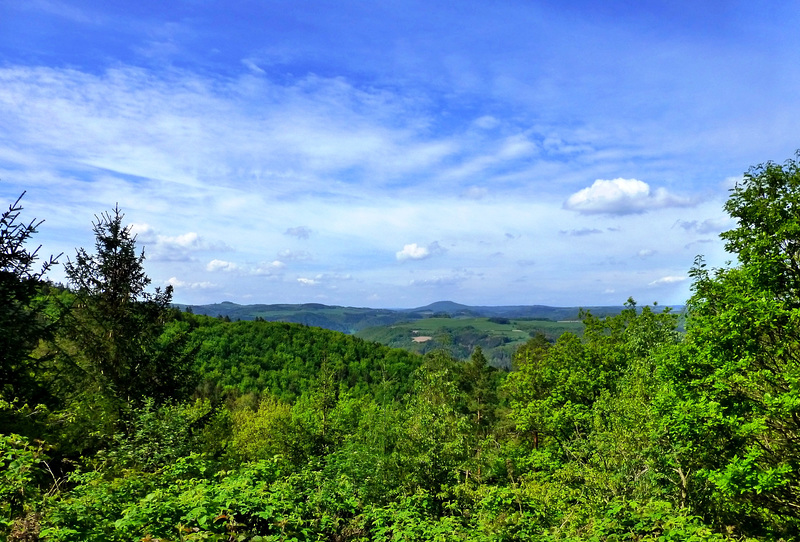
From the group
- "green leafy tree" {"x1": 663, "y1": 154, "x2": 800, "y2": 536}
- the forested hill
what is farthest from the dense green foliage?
the forested hill

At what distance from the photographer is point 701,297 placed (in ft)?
52.3

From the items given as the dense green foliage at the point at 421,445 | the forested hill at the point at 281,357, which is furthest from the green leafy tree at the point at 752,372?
the forested hill at the point at 281,357

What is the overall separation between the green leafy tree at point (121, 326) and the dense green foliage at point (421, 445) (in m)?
0.07

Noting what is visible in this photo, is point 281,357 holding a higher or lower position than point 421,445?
lower

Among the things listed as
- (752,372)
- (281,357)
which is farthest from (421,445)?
(281,357)

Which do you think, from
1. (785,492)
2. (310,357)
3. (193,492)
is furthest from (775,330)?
(310,357)

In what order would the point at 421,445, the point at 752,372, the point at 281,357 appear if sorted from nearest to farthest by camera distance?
1. the point at 752,372
2. the point at 421,445
3. the point at 281,357

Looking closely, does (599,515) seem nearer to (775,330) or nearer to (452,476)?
(452,476)

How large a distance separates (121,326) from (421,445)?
13842mm

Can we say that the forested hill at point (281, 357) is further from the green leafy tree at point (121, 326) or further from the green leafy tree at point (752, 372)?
the green leafy tree at point (752, 372)

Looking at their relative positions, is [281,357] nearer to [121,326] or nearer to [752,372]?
[121,326]

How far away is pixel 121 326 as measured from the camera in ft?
59.7

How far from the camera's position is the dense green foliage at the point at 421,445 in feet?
23.9

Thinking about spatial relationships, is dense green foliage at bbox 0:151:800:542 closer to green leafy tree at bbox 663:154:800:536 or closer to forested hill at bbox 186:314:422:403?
green leafy tree at bbox 663:154:800:536
